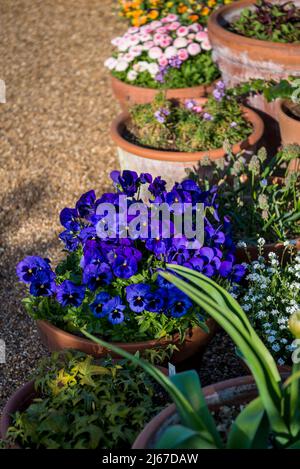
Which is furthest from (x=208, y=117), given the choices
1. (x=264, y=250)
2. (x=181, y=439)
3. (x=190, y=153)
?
(x=181, y=439)

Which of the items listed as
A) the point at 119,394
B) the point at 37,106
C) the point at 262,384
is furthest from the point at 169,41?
the point at 262,384

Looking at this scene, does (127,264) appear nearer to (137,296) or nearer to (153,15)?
(137,296)

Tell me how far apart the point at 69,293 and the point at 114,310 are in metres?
0.17

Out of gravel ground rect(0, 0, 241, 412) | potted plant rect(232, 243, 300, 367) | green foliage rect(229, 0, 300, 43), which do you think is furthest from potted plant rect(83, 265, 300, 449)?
green foliage rect(229, 0, 300, 43)

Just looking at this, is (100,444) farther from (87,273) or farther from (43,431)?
(87,273)

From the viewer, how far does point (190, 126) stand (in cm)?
409

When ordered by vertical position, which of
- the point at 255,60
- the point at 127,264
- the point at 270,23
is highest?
the point at 270,23

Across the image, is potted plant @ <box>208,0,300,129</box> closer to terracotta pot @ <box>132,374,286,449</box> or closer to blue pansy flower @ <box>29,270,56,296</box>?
blue pansy flower @ <box>29,270,56,296</box>

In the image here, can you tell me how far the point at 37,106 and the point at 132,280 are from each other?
10.1ft

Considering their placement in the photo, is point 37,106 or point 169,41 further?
point 37,106

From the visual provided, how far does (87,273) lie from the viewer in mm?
2697

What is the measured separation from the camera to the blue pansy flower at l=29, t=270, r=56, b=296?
275cm

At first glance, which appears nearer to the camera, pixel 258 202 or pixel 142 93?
pixel 258 202
